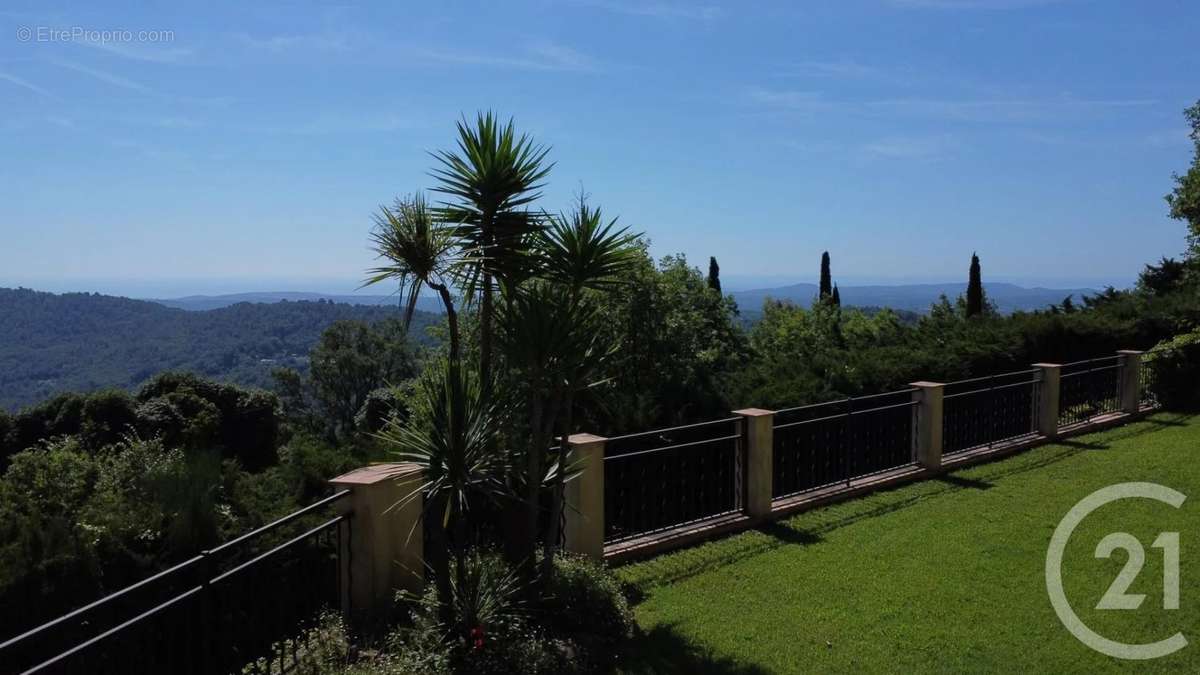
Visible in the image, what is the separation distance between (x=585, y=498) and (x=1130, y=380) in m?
11.8

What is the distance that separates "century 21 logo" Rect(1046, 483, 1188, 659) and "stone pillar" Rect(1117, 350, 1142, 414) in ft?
21.1

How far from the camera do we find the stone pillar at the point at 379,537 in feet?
18.3

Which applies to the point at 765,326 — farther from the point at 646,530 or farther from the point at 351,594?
the point at 351,594

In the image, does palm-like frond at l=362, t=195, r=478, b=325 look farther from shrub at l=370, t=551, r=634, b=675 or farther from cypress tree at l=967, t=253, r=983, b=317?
cypress tree at l=967, t=253, r=983, b=317

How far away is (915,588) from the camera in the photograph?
6297 millimetres

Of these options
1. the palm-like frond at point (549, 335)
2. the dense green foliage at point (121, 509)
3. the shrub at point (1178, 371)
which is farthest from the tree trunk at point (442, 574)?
the shrub at point (1178, 371)

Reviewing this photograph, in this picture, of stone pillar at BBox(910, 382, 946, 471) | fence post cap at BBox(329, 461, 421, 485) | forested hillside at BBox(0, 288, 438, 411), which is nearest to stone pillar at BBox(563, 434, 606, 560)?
fence post cap at BBox(329, 461, 421, 485)

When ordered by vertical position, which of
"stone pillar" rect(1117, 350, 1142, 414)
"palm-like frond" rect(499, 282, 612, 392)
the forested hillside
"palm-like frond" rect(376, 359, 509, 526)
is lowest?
the forested hillside

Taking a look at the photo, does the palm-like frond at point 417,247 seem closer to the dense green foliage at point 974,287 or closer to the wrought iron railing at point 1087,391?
the wrought iron railing at point 1087,391

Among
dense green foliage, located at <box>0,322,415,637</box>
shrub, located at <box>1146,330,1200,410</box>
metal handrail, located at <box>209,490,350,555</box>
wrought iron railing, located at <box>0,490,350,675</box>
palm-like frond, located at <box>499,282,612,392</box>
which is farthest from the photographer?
shrub, located at <box>1146,330,1200,410</box>

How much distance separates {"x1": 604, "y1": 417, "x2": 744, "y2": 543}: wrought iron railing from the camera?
26.3 ft

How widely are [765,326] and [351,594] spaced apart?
108 ft

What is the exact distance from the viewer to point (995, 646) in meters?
5.22

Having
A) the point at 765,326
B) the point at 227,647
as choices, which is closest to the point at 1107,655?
the point at 227,647
